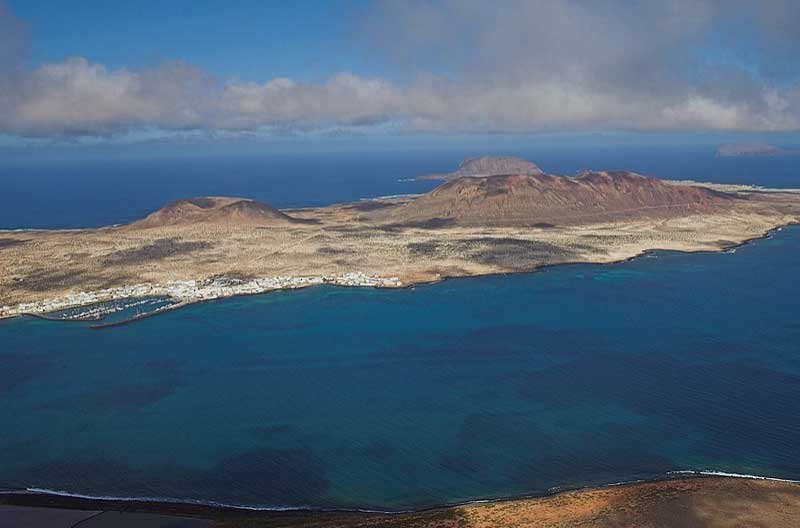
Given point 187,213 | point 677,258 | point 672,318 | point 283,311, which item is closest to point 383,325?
point 283,311

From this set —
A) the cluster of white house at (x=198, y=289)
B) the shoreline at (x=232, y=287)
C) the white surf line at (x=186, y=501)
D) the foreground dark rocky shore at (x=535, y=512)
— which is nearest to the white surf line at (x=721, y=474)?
the foreground dark rocky shore at (x=535, y=512)

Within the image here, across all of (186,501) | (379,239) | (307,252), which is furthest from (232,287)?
(186,501)

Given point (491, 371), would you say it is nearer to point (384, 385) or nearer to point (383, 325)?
point (384, 385)

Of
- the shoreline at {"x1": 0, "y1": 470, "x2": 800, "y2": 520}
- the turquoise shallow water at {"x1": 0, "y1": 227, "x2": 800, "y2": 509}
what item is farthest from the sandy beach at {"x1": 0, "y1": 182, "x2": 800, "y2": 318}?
the shoreline at {"x1": 0, "y1": 470, "x2": 800, "y2": 520}

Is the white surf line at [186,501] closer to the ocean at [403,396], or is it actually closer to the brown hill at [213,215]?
the ocean at [403,396]

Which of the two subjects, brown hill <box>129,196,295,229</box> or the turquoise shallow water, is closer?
the turquoise shallow water

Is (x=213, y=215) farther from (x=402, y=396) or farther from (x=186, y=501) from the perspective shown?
(x=186, y=501)

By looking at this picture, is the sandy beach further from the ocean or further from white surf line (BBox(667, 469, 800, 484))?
white surf line (BBox(667, 469, 800, 484))
